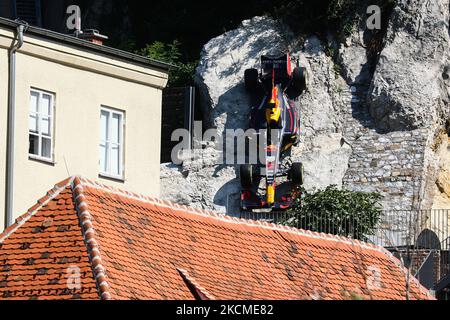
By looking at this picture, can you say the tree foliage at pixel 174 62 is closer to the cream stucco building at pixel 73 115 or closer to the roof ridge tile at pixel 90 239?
the cream stucco building at pixel 73 115

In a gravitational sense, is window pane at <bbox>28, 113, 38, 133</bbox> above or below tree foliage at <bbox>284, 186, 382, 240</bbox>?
above

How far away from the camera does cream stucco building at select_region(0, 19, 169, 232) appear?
163ft

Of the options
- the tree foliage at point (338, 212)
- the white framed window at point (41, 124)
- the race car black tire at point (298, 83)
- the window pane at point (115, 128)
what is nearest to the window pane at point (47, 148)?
the white framed window at point (41, 124)

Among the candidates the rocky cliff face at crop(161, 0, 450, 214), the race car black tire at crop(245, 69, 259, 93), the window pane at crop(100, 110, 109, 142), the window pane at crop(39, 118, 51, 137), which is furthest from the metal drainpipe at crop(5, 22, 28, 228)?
the race car black tire at crop(245, 69, 259, 93)

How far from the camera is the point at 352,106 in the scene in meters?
64.3

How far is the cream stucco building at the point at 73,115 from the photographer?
49.7 metres

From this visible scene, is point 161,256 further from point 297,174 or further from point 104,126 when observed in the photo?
point 297,174

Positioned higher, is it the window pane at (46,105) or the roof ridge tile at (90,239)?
the window pane at (46,105)

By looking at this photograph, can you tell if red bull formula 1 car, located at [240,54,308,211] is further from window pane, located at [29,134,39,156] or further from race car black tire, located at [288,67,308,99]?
window pane, located at [29,134,39,156]

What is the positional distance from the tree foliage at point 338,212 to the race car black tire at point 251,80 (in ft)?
12.3

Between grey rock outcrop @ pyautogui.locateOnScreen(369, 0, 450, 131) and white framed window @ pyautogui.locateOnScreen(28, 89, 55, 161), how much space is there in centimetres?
1463

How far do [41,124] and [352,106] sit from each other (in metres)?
15.3

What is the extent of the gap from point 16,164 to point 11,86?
4.84 feet

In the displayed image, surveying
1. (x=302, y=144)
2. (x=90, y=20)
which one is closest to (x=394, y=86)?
(x=302, y=144)
